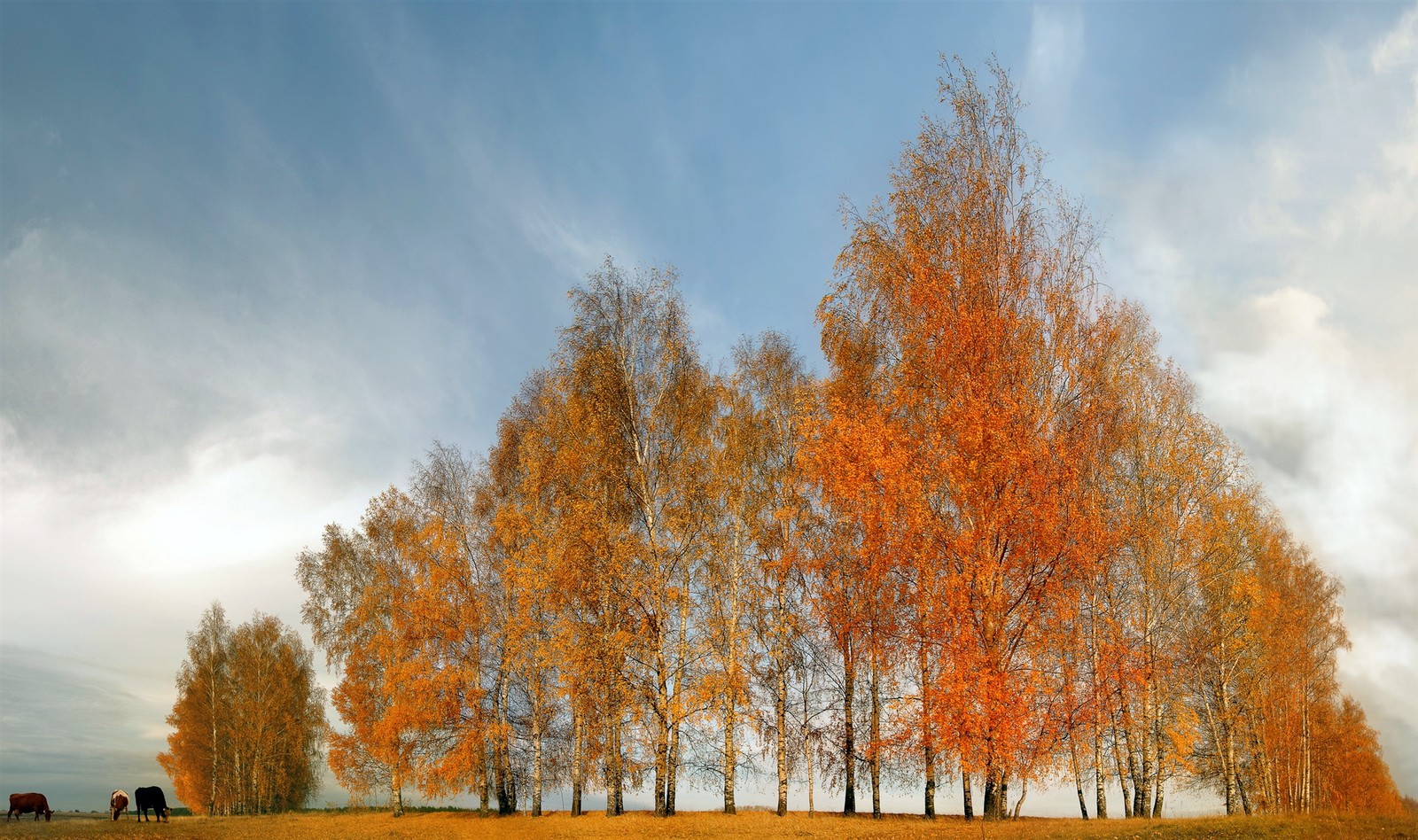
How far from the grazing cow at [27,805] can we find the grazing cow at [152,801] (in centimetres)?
235

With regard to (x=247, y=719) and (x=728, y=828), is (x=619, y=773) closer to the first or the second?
(x=728, y=828)

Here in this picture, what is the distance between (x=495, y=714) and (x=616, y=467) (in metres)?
9.04

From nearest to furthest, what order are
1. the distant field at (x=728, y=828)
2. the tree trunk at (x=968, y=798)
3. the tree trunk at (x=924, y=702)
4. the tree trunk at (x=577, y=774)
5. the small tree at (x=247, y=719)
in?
the tree trunk at (x=924, y=702) → the distant field at (x=728, y=828) → the tree trunk at (x=968, y=798) → the tree trunk at (x=577, y=774) → the small tree at (x=247, y=719)

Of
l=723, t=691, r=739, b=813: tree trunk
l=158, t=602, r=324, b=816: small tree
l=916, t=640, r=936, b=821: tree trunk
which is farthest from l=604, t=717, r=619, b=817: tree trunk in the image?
l=158, t=602, r=324, b=816: small tree

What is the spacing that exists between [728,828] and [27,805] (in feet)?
71.2

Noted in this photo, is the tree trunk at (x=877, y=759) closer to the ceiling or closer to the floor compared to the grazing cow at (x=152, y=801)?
closer to the ceiling

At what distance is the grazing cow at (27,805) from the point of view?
2309 cm

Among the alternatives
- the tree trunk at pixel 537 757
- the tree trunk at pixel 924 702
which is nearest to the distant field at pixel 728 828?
the tree trunk at pixel 537 757

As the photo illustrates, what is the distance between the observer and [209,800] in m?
40.7

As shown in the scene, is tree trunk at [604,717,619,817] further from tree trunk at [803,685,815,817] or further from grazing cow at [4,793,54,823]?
grazing cow at [4,793,54,823]

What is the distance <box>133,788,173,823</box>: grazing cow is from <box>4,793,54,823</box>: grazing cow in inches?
92.7

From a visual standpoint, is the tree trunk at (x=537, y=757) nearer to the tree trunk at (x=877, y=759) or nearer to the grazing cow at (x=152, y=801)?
the tree trunk at (x=877, y=759)

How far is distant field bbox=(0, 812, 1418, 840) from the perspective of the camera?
44.5 ft

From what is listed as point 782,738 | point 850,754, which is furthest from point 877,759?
point 782,738
